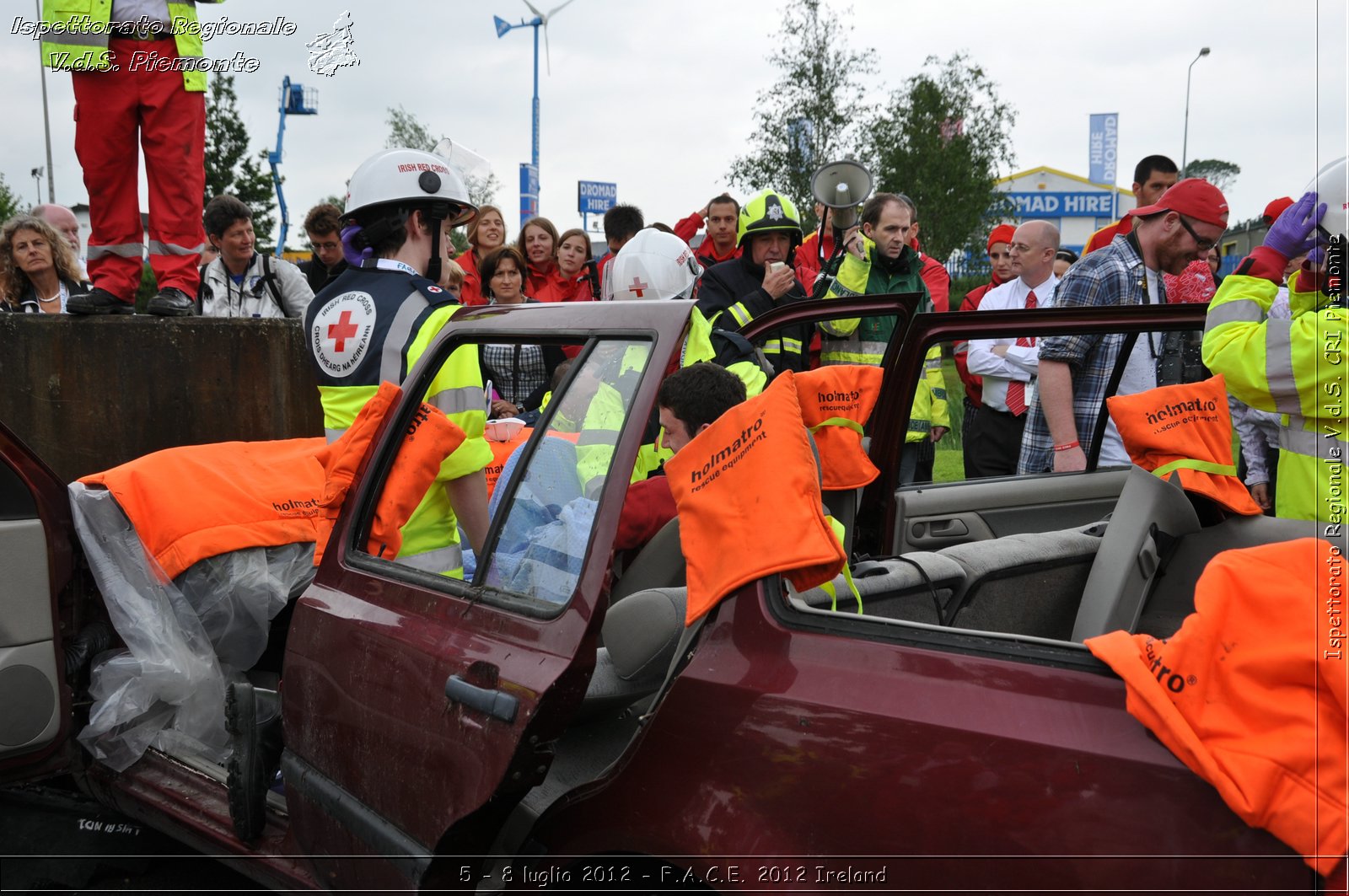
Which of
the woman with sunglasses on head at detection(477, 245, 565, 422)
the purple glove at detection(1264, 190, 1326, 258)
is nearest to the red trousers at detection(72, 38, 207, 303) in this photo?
the woman with sunglasses on head at detection(477, 245, 565, 422)

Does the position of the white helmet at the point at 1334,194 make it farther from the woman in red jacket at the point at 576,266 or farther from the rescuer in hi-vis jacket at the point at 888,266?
the woman in red jacket at the point at 576,266

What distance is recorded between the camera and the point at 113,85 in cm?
496

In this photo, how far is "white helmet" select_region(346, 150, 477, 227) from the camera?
3.06 m

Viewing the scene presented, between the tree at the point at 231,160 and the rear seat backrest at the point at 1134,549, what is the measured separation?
20696mm

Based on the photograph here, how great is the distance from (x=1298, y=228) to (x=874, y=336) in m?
2.58

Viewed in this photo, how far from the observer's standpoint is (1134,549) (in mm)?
2473

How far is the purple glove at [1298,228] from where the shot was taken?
244cm

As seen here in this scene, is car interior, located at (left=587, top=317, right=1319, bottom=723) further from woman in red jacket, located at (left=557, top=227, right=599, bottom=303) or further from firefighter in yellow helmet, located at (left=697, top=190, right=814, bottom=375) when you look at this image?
woman in red jacket, located at (left=557, top=227, right=599, bottom=303)

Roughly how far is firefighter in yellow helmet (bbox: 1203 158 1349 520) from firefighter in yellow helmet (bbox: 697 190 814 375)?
260 cm

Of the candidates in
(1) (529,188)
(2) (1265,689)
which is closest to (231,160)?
(1) (529,188)

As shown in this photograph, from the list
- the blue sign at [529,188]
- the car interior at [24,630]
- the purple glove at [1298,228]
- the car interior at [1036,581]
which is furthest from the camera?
the blue sign at [529,188]

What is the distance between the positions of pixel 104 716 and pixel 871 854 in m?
2.57

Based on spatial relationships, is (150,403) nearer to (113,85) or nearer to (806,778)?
(113,85)

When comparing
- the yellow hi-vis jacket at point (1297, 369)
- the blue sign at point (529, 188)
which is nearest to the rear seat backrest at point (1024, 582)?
the yellow hi-vis jacket at point (1297, 369)
